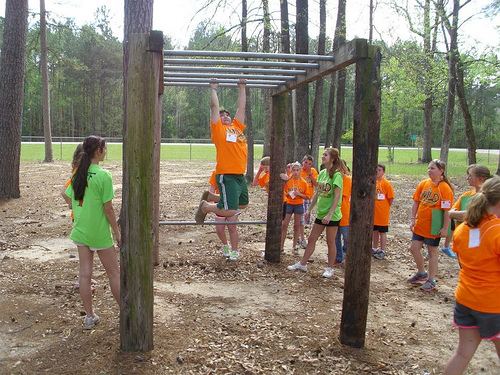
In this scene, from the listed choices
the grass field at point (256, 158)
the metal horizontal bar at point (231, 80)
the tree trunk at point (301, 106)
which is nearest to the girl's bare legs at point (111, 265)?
the metal horizontal bar at point (231, 80)

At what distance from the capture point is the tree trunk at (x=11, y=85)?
10031mm

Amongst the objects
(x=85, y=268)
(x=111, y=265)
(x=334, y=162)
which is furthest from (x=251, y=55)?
(x=85, y=268)

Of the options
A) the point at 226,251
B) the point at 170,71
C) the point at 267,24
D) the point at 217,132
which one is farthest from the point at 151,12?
the point at 267,24

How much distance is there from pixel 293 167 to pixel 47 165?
16388 mm

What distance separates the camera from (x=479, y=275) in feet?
8.90

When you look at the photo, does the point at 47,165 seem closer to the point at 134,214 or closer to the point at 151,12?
the point at 151,12

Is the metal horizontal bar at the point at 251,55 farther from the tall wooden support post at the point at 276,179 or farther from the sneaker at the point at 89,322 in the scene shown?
the sneaker at the point at 89,322

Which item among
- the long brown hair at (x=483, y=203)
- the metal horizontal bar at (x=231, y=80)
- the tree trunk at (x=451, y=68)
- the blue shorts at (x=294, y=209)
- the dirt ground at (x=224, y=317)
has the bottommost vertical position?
the dirt ground at (x=224, y=317)

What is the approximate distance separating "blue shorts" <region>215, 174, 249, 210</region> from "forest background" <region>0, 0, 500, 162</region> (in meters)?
6.52

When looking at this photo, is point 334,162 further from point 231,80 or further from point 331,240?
point 231,80

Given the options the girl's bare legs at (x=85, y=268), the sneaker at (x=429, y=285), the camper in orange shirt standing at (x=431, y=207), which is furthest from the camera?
the sneaker at (x=429, y=285)

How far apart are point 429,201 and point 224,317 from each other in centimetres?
268

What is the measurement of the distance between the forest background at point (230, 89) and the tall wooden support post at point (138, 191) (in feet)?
29.3

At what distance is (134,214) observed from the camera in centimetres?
325
